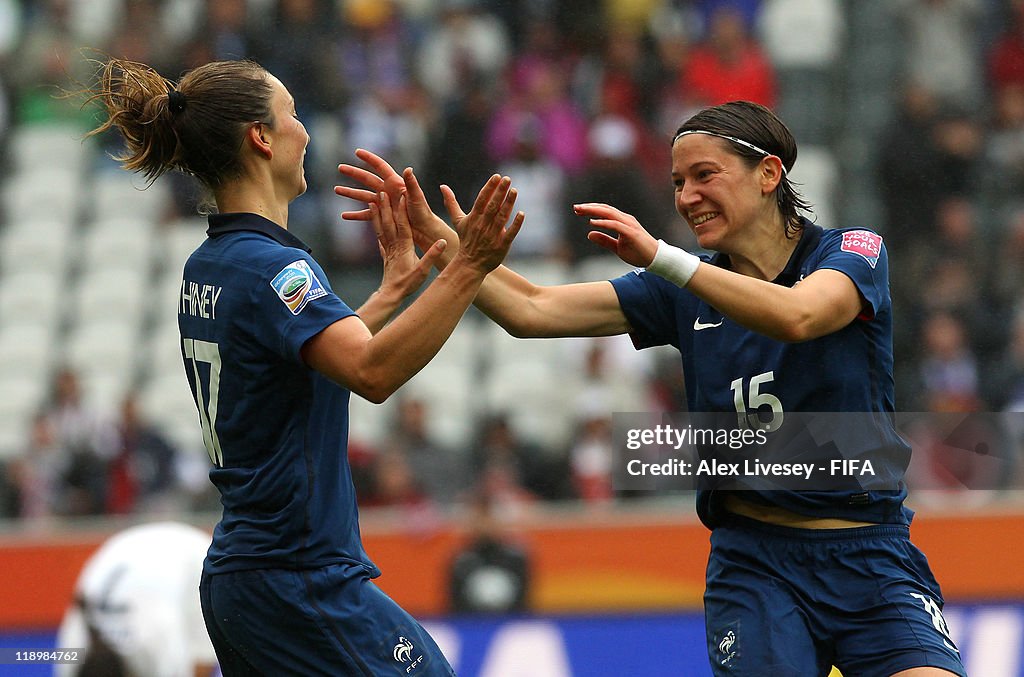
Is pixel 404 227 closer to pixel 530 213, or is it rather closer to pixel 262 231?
pixel 262 231

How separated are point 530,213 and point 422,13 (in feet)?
9.11

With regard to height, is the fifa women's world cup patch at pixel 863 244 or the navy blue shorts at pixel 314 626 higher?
the fifa women's world cup patch at pixel 863 244

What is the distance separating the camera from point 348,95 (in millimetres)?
11984

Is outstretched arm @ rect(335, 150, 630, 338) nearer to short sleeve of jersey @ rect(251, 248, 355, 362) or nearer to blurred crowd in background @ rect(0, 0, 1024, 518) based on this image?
short sleeve of jersey @ rect(251, 248, 355, 362)

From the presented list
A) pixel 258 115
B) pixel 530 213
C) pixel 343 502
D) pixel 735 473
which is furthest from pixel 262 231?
pixel 530 213

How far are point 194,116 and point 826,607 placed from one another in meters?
2.14

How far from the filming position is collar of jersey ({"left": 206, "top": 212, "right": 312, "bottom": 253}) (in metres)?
3.61

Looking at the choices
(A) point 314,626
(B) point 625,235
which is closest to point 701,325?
(B) point 625,235

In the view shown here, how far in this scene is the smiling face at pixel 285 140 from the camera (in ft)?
12.1

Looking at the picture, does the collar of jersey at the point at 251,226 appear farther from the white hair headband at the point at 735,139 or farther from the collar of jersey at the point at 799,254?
the collar of jersey at the point at 799,254

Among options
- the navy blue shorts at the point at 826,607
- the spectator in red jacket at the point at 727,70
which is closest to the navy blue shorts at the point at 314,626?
the navy blue shorts at the point at 826,607

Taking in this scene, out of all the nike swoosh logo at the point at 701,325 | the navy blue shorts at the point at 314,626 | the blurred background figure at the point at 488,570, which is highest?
the nike swoosh logo at the point at 701,325

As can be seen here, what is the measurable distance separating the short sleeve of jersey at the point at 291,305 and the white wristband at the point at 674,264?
0.85m
